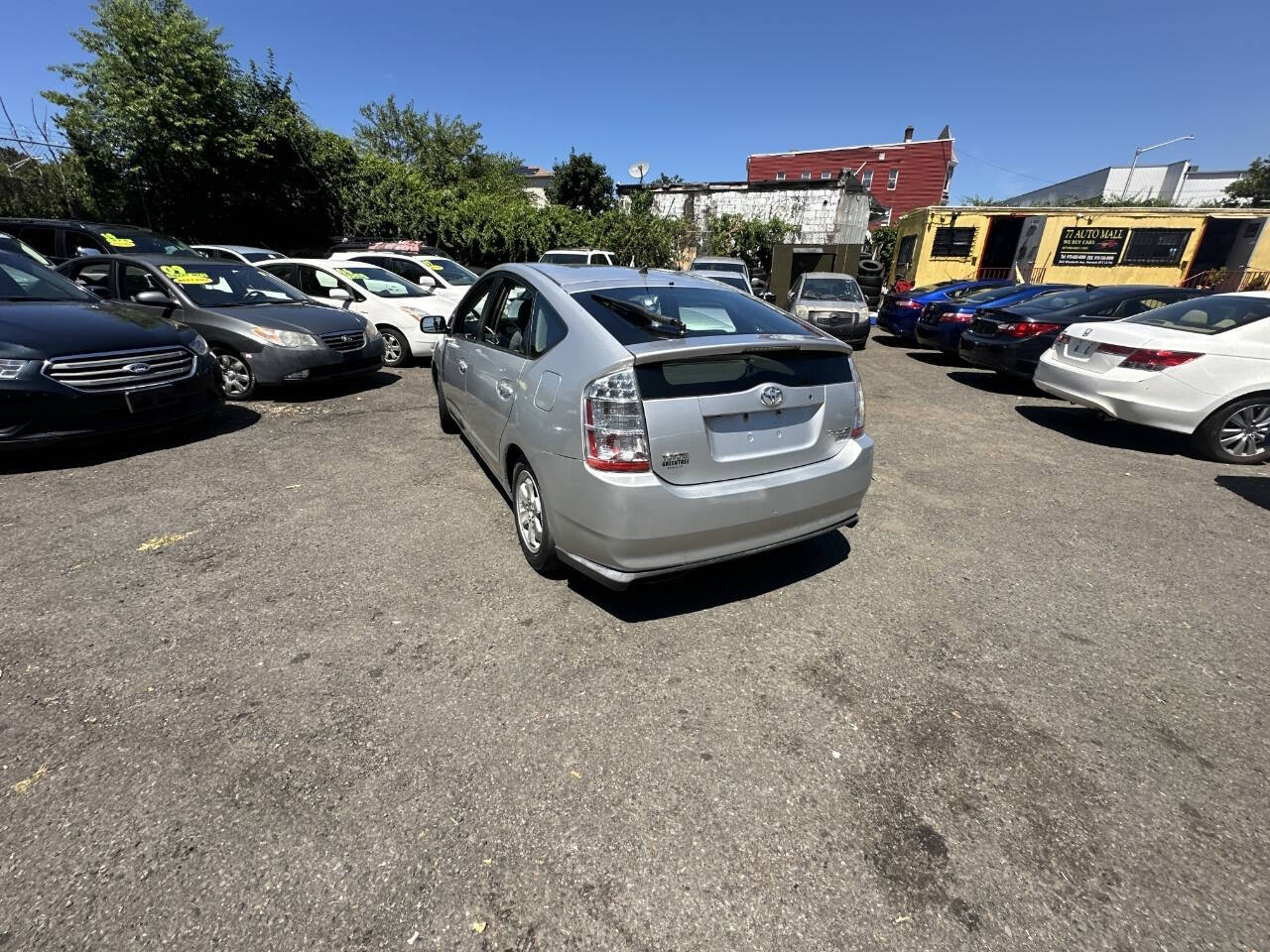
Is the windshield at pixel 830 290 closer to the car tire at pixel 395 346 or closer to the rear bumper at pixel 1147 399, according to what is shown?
the rear bumper at pixel 1147 399

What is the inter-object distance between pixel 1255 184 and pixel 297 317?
71827 millimetres

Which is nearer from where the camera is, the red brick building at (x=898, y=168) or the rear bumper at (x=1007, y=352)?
the rear bumper at (x=1007, y=352)

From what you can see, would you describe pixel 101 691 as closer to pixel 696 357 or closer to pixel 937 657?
pixel 696 357

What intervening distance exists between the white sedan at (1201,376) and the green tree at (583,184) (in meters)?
25.0

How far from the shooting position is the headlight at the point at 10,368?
13.1ft

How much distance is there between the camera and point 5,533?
137 inches

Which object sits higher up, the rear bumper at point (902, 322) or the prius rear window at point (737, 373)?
the prius rear window at point (737, 373)

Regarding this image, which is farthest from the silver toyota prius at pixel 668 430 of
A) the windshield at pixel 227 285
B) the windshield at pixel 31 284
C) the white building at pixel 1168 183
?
the white building at pixel 1168 183

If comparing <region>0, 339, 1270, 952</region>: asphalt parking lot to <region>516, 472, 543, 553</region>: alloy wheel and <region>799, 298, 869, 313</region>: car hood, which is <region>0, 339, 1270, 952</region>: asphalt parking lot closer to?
<region>516, 472, 543, 553</region>: alloy wheel

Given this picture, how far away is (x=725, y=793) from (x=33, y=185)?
25685 millimetres

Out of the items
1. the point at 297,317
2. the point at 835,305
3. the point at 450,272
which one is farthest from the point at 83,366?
the point at 835,305

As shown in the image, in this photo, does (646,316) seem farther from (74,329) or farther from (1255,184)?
(1255,184)

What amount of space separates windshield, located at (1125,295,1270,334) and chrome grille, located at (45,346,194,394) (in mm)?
9301

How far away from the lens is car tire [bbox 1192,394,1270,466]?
525cm
